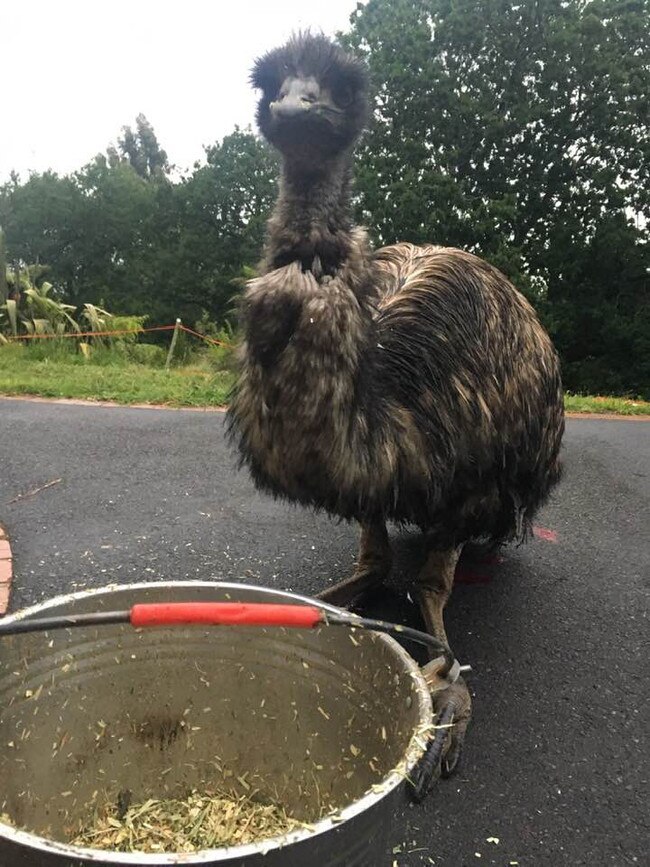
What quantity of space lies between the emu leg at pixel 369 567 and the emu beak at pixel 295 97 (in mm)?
1588

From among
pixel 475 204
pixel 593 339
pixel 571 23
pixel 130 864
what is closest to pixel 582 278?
pixel 593 339

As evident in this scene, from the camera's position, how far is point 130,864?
1044mm

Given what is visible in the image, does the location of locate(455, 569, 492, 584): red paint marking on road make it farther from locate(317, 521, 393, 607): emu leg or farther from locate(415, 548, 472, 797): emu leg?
locate(415, 548, 472, 797): emu leg

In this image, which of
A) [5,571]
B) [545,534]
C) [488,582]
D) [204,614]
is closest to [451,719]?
[204,614]

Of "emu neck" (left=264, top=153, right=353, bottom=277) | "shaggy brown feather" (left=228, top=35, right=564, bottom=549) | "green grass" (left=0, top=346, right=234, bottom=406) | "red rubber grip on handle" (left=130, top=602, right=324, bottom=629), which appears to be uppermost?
"emu neck" (left=264, top=153, right=353, bottom=277)

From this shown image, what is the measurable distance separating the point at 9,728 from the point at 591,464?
17.5 feet

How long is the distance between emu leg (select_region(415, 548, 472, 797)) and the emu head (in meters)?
1.51

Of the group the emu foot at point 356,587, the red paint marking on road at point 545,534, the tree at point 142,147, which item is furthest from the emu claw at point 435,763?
the tree at point 142,147

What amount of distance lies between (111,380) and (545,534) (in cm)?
586

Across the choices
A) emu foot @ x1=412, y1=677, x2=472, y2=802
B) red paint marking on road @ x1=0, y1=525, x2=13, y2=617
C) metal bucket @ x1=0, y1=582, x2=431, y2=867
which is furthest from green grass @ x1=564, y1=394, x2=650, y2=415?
metal bucket @ x1=0, y1=582, x2=431, y2=867

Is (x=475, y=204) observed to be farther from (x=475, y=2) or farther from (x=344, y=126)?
(x=344, y=126)

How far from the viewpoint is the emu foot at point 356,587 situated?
317 cm

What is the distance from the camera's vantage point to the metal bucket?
178 cm

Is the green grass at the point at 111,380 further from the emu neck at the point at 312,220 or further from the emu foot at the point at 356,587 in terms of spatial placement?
the emu neck at the point at 312,220
